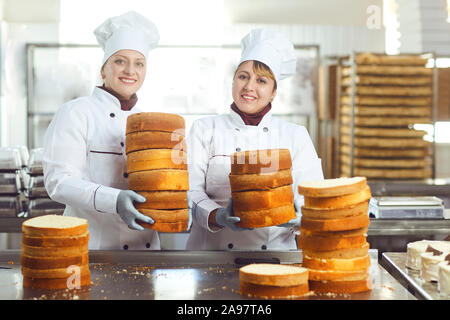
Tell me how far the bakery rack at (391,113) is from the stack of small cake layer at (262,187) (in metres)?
3.21

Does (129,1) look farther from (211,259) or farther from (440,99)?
(440,99)

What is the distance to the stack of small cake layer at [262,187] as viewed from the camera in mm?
1781

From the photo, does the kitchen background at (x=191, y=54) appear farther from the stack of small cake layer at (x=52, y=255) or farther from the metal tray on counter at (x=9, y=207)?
the stack of small cake layer at (x=52, y=255)

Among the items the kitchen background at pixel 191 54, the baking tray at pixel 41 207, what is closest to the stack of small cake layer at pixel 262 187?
the kitchen background at pixel 191 54

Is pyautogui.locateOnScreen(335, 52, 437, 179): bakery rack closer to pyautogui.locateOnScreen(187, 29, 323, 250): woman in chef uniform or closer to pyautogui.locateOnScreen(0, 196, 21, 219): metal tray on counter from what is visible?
pyautogui.locateOnScreen(187, 29, 323, 250): woman in chef uniform

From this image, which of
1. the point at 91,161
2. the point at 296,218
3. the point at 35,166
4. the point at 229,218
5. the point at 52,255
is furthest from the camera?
the point at 35,166

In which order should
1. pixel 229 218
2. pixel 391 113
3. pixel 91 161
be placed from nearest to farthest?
1. pixel 229 218
2. pixel 91 161
3. pixel 391 113

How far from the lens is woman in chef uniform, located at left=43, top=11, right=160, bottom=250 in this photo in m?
2.05

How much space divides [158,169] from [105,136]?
0.44 m

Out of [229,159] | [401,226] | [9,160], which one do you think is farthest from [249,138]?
[9,160]

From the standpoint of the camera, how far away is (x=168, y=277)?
5.65 feet

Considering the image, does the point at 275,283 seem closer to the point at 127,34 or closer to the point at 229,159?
the point at 229,159

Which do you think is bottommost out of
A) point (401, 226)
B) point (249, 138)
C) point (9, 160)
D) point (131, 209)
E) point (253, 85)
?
point (401, 226)

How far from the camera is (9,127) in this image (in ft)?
13.4
